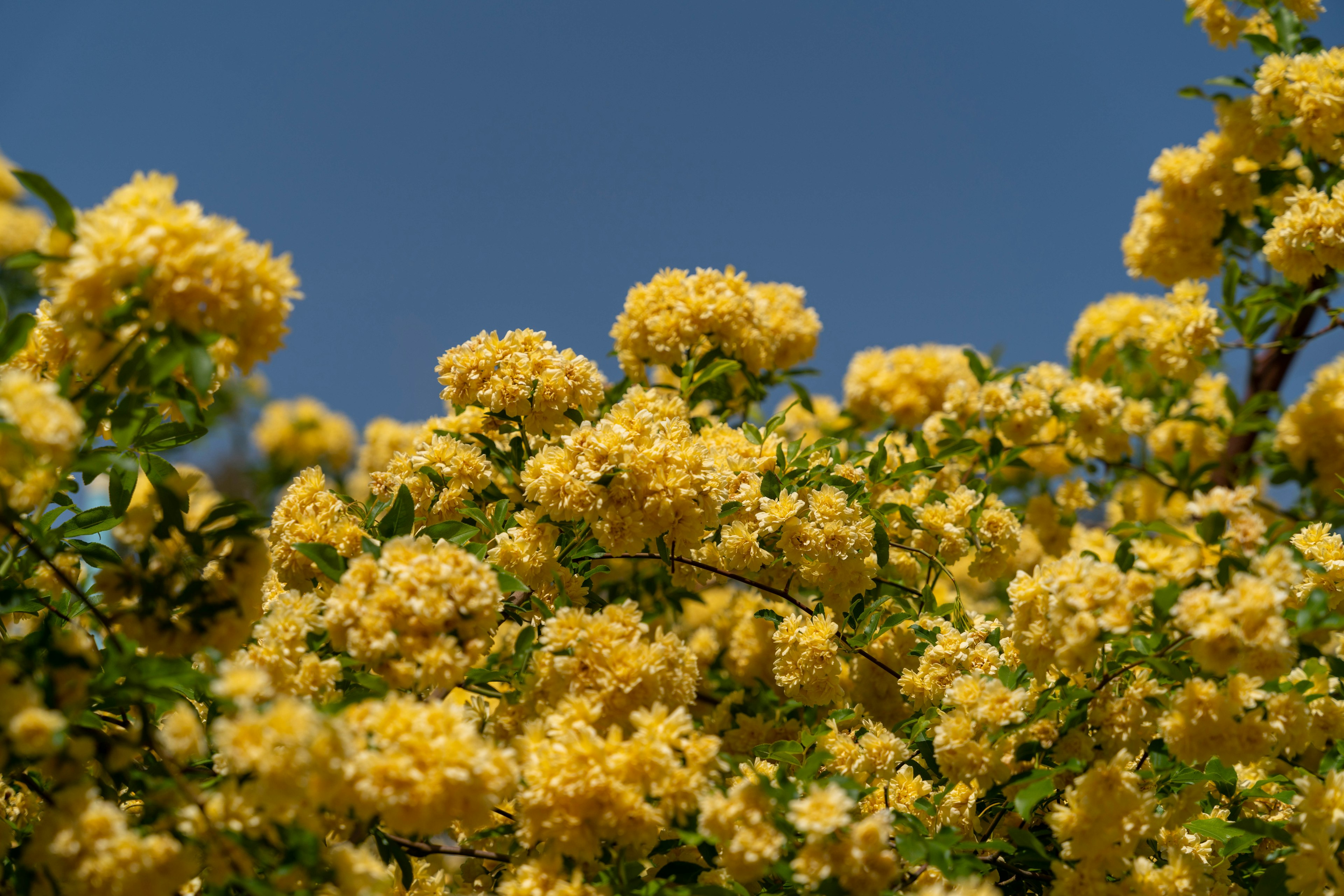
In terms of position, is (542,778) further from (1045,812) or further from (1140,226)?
(1140,226)

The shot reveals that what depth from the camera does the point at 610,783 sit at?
5.26ft

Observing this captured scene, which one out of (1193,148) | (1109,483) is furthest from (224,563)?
(1193,148)

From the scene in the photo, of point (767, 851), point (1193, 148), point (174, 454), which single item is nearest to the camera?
point (767, 851)

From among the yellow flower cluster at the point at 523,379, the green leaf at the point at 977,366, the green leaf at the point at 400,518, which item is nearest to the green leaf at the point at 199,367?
the green leaf at the point at 400,518

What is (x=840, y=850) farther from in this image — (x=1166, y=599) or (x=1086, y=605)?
(x=1166, y=599)

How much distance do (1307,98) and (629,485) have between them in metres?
3.41

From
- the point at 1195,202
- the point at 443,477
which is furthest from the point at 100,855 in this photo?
the point at 1195,202

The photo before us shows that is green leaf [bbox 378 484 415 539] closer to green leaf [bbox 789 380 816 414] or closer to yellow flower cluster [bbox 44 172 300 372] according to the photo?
yellow flower cluster [bbox 44 172 300 372]

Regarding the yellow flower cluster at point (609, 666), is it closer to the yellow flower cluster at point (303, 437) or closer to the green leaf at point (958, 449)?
the green leaf at point (958, 449)

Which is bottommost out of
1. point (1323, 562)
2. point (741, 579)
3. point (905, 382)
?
point (741, 579)

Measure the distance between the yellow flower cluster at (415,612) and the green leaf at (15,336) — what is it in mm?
814

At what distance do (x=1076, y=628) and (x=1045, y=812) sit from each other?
76 cm

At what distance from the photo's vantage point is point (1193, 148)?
4.24m

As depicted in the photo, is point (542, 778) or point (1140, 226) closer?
point (542, 778)
